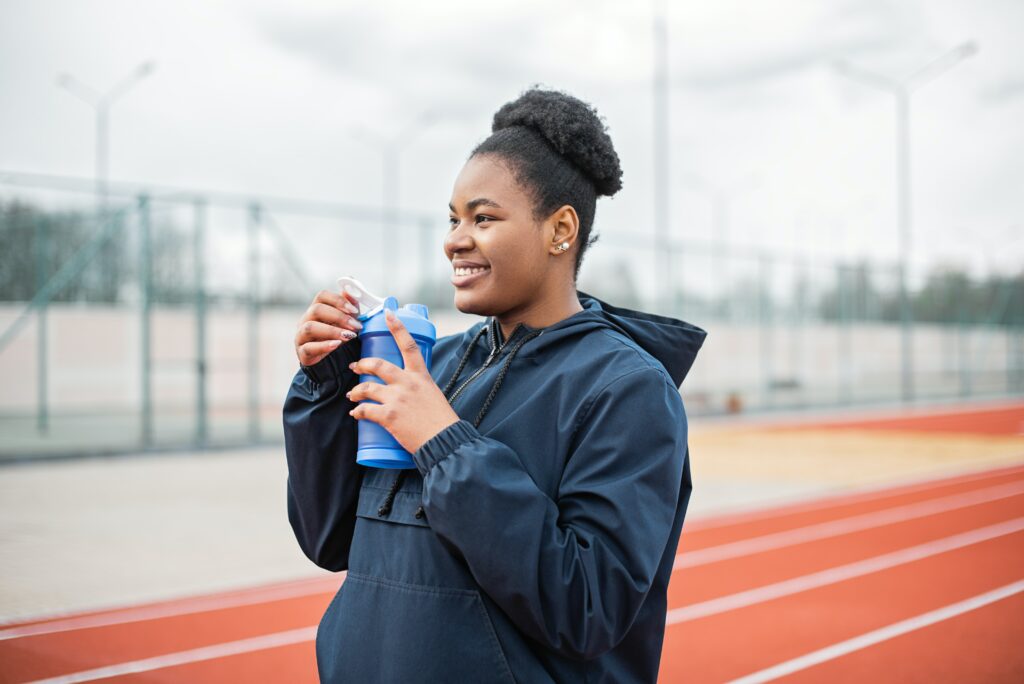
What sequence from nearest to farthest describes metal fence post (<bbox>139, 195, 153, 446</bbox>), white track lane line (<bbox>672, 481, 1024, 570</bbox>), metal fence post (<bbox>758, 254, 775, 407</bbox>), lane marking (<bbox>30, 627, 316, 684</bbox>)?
lane marking (<bbox>30, 627, 316, 684</bbox>) → white track lane line (<bbox>672, 481, 1024, 570</bbox>) → metal fence post (<bbox>139, 195, 153, 446</bbox>) → metal fence post (<bbox>758, 254, 775, 407</bbox>)

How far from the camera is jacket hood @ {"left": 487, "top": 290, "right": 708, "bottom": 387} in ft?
5.61

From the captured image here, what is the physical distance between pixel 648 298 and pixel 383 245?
6392 millimetres

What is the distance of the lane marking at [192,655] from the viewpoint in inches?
170

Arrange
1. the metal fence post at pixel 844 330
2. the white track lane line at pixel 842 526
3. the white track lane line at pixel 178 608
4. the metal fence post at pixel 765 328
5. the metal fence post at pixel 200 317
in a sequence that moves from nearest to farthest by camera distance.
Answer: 1. the white track lane line at pixel 178 608
2. the white track lane line at pixel 842 526
3. the metal fence post at pixel 200 317
4. the metal fence post at pixel 765 328
5. the metal fence post at pixel 844 330

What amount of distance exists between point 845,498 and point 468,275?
8.61 m

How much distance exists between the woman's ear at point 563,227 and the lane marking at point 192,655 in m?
3.50

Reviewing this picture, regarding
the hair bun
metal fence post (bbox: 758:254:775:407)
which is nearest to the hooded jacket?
the hair bun

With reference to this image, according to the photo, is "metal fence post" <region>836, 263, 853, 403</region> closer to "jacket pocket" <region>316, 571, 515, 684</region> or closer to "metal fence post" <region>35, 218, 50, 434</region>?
"metal fence post" <region>35, 218, 50, 434</region>

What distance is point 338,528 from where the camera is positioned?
1.85m

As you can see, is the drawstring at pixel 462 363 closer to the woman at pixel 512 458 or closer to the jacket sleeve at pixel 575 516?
the woman at pixel 512 458

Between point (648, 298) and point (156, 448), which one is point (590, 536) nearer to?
point (156, 448)

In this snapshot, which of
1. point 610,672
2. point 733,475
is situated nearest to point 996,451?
point 733,475

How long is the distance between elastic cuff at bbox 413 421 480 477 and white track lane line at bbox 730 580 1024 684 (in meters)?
3.35

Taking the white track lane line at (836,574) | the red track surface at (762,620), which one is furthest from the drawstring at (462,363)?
the white track lane line at (836,574)
